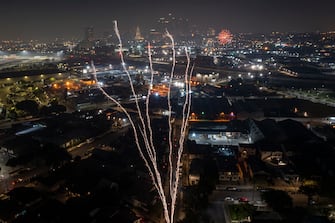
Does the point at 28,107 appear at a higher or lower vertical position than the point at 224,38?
higher

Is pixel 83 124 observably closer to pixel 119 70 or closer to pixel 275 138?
pixel 275 138

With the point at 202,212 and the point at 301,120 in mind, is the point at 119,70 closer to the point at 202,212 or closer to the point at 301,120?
the point at 301,120

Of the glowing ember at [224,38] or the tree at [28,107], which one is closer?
the tree at [28,107]

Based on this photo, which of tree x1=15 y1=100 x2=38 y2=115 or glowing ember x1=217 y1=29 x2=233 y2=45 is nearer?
tree x1=15 y1=100 x2=38 y2=115

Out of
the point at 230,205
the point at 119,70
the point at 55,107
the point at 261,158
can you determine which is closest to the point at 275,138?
the point at 261,158

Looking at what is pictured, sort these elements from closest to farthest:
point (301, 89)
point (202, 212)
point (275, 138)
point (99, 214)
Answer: point (99, 214) < point (202, 212) < point (275, 138) < point (301, 89)

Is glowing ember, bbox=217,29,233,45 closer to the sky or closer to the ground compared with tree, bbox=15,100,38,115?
closer to the ground

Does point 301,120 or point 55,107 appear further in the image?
point 55,107

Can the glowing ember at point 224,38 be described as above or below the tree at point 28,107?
below

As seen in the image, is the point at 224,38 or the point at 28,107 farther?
the point at 224,38

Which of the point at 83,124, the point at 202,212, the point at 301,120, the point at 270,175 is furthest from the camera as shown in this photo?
the point at 301,120
